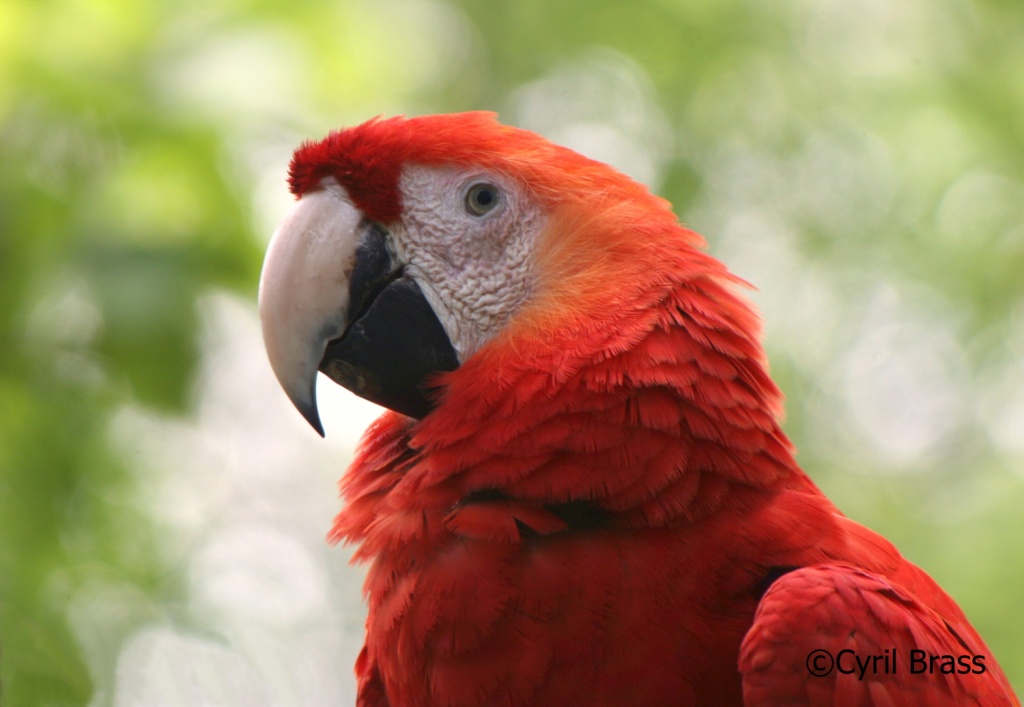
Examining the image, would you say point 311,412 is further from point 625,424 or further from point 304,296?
point 625,424

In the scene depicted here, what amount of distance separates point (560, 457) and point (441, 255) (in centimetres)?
44

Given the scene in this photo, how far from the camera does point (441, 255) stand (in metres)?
1.60

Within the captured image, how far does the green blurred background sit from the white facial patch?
411 mm

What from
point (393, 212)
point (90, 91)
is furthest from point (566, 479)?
point (90, 91)

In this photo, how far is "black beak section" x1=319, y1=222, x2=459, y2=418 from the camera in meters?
1.53

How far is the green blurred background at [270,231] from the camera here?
66.6 inches

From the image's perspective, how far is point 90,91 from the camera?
187 cm

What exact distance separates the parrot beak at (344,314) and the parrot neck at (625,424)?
0.32ft

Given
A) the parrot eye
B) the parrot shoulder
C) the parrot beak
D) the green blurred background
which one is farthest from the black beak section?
the parrot shoulder

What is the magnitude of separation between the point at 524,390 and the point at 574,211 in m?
0.37

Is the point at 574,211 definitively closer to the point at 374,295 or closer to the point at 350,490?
the point at 374,295

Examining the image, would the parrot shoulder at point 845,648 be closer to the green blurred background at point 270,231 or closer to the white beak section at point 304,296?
the white beak section at point 304,296

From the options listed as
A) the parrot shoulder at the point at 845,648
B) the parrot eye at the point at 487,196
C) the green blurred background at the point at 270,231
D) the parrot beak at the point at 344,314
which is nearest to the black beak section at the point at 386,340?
the parrot beak at the point at 344,314

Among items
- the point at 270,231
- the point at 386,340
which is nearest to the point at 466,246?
the point at 386,340
